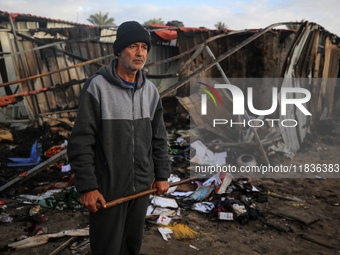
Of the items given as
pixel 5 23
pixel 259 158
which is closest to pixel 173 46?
pixel 259 158

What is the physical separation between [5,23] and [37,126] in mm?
4275

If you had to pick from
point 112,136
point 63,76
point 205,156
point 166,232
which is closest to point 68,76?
point 63,76

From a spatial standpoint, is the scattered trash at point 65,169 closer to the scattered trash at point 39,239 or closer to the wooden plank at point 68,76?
the scattered trash at point 39,239

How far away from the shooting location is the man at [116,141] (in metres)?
1.54

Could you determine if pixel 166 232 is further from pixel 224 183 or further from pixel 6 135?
pixel 6 135

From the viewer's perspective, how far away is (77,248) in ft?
8.36

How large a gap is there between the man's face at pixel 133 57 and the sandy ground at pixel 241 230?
6.21 feet

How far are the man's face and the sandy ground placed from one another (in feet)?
6.21

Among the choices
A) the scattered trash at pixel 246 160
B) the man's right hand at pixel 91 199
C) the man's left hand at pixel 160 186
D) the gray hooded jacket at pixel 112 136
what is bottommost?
the scattered trash at pixel 246 160

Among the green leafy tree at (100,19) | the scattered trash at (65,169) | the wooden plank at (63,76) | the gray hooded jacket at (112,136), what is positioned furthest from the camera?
the green leafy tree at (100,19)

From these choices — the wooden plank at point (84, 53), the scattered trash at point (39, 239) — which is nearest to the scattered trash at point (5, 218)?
the scattered trash at point (39, 239)

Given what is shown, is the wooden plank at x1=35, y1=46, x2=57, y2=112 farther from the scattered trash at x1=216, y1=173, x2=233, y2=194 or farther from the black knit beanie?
the black knit beanie

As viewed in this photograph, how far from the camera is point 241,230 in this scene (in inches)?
123

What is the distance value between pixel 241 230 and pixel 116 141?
226cm
